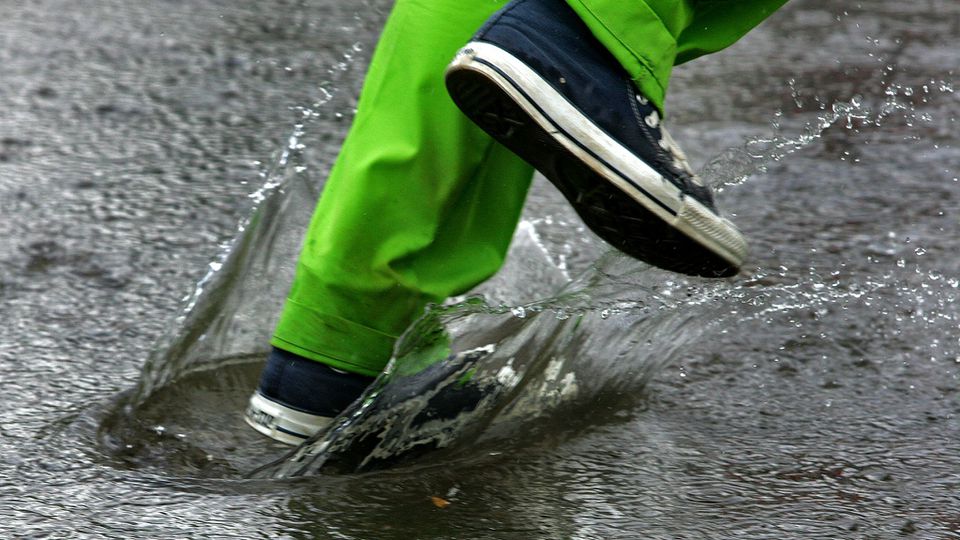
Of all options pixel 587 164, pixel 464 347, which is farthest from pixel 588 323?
pixel 587 164

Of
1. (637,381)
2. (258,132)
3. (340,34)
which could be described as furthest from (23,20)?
(637,381)

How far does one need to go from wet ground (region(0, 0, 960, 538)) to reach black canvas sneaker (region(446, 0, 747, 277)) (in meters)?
0.26

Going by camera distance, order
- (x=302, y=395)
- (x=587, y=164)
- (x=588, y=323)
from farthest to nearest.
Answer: (x=588, y=323)
(x=302, y=395)
(x=587, y=164)

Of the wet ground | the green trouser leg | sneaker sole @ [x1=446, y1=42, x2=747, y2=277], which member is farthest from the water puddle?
the green trouser leg

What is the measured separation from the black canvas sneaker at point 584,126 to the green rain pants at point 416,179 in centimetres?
4

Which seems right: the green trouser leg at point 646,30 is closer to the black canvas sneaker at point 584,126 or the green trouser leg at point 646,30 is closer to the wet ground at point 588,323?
the black canvas sneaker at point 584,126

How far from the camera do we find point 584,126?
1430 mm

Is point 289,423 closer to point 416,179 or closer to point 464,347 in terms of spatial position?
point 464,347

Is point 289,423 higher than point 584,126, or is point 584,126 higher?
point 584,126

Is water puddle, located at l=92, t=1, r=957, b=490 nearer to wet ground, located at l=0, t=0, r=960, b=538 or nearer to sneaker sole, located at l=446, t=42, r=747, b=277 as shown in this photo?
wet ground, located at l=0, t=0, r=960, b=538

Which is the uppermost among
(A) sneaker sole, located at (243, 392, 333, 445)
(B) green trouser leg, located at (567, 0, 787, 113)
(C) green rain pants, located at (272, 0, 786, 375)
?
(B) green trouser leg, located at (567, 0, 787, 113)

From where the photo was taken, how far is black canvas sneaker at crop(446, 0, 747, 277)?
1.40 m

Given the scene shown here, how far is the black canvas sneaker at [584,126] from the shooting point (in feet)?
4.60

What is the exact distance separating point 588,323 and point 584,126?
386 mm
